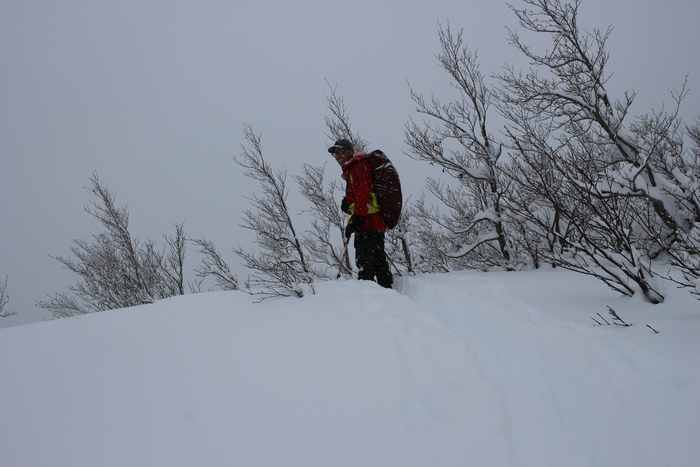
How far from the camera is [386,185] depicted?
4.18m

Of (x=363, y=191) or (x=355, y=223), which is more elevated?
(x=363, y=191)

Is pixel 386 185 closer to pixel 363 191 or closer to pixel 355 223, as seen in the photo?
pixel 363 191

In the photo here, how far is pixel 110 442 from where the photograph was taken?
3.90ft

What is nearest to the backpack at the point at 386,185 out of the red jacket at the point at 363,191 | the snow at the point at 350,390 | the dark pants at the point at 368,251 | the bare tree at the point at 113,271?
the red jacket at the point at 363,191

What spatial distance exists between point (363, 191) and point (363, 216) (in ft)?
1.02

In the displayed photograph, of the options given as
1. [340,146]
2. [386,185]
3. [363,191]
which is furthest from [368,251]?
[340,146]

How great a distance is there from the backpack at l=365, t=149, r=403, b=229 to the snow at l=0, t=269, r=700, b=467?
1998 millimetres

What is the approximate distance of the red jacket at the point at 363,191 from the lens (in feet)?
13.5

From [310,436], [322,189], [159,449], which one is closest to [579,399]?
[310,436]

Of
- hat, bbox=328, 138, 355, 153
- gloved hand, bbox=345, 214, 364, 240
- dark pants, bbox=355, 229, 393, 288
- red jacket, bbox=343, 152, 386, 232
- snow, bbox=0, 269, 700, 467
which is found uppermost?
hat, bbox=328, 138, 355, 153

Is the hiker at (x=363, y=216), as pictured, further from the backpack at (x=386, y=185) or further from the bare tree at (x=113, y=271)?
the bare tree at (x=113, y=271)

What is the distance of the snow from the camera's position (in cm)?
119

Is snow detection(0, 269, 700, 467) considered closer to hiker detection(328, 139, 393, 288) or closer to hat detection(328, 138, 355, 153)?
hiker detection(328, 139, 393, 288)

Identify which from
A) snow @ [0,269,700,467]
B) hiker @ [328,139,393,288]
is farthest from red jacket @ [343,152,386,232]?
snow @ [0,269,700,467]
